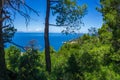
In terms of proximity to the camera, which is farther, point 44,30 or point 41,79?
point 44,30

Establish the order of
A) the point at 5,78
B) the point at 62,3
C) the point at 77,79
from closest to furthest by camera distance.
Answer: the point at 5,78, the point at 77,79, the point at 62,3

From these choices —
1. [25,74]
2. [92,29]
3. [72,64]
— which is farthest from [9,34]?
[92,29]

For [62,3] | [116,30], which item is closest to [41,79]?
[62,3]

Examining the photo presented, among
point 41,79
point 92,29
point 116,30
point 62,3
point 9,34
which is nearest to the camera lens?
point 41,79

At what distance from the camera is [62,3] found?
2083 cm

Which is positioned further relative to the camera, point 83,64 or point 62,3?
point 62,3

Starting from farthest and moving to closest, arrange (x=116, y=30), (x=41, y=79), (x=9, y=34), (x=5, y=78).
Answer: (x=116, y=30), (x=9, y=34), (x=41, y=79), (x=5, y=78)

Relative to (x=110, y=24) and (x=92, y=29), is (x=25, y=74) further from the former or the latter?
(x=92, y=29)

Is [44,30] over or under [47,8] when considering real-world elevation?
under

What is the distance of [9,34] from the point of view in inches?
618

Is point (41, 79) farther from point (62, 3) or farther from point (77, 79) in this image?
point (62, 3)

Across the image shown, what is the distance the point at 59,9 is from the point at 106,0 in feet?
24.7

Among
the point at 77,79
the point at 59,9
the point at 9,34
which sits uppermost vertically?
the point at 59,9

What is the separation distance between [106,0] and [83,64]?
12672 mm
